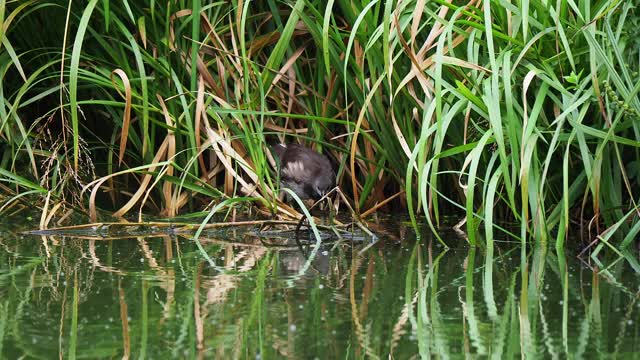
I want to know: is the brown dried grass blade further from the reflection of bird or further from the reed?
the reflection of bird

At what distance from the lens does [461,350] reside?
299 centimetres

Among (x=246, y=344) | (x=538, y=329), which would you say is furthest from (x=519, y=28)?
(x=246, y=344)

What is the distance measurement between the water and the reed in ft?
1.09

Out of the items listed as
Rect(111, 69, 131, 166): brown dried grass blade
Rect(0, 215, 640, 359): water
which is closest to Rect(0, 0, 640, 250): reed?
Rect(111, 69, 131, 166): brown dried grass blade

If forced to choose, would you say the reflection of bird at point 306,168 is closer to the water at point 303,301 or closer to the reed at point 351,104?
the reed at point 351,104

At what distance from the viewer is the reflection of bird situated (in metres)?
5.59

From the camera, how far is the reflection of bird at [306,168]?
5586 millimetres

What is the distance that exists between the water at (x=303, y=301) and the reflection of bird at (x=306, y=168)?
885 millimetres

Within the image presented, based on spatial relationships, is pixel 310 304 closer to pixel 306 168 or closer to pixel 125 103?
pixel 125 103

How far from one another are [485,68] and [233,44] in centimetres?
137

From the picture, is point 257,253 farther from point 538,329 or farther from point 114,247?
point 538,329

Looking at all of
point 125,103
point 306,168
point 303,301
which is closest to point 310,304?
point 303,301

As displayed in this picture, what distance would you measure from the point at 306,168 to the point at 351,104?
0.54m

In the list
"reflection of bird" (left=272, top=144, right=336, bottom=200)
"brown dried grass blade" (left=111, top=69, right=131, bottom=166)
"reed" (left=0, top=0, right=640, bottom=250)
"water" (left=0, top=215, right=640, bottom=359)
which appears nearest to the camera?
"water" (left=0, top=215, right=640, bottom=359)
